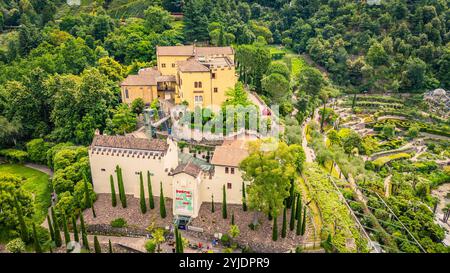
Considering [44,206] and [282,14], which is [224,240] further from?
[282,14]

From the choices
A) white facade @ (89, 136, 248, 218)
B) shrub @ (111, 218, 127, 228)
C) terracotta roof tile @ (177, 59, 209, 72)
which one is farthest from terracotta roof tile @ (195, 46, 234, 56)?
shrub @ (111, 218, 127, 228)

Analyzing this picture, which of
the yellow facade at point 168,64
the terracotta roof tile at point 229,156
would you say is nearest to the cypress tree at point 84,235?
the terracotta roof tile at point 229,156

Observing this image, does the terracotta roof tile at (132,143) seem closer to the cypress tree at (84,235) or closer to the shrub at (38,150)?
the cypress tree at (84,235)

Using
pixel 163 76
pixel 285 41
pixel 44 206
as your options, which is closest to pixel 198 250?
pixel 44 206

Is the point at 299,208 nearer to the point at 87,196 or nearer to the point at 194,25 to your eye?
the point at 87,196

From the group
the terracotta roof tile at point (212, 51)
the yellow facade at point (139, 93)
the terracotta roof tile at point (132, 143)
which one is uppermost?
the terracotta roof tile at point (212, 51)
